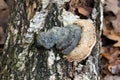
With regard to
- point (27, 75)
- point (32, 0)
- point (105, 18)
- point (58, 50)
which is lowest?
point (105, 18)

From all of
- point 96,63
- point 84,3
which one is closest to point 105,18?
point 84,3

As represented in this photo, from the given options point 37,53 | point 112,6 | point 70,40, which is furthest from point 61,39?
point 112,6

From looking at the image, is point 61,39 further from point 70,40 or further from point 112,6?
point 112,6

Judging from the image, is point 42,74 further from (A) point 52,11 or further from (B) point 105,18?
(B) point 105,18

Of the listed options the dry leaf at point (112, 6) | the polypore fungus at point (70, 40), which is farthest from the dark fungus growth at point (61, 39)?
the dry leaf at point (112, 6)

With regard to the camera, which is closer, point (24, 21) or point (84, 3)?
point (24, 21)

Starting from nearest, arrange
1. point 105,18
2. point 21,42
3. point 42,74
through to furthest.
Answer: point 42,74, point 21,42, point 105,18
